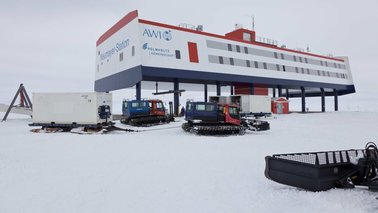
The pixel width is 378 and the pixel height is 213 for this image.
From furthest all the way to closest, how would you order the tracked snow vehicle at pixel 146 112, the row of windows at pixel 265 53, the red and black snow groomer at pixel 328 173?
1. the row of windows at pixel 265 53
2. the tracked snow vehicle at pixel 146 112
3. the red and black snow groomer at pixel 328 173

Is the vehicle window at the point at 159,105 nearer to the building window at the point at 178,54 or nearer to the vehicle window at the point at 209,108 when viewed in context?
the building window at the point at 178,54

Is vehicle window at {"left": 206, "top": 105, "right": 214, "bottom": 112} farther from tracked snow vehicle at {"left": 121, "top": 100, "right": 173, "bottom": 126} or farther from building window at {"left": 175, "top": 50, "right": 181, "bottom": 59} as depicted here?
building window at {"left": 175, "top": 50, "right": 181, "bottom": 59}

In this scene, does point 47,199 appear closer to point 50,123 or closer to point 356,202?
point 356,202

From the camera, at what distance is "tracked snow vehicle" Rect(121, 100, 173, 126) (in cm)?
2316

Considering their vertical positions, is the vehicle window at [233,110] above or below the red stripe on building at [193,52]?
below

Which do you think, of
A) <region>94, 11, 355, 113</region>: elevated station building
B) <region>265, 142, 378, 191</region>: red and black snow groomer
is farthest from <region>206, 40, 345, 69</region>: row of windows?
<region>265, 142, 378, 191</region>: red and black snow groomer

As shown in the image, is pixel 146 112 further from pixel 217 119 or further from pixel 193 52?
pixel 193 52

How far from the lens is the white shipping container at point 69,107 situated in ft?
59.3

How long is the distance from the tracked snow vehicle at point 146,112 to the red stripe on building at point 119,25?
9.13 m

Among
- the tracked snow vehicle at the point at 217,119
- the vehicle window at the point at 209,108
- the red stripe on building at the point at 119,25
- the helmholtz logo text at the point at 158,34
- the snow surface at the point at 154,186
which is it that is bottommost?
the snow surface at the point at 154,186

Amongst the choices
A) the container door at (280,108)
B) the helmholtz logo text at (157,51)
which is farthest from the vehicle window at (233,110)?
the container door at (280,108)

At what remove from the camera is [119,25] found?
3072 centimetres

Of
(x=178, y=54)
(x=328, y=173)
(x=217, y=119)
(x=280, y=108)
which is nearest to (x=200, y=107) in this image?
(x=217, y=119)

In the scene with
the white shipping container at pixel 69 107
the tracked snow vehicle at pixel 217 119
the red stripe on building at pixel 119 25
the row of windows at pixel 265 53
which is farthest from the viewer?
the row of windows at pixel 265 53
